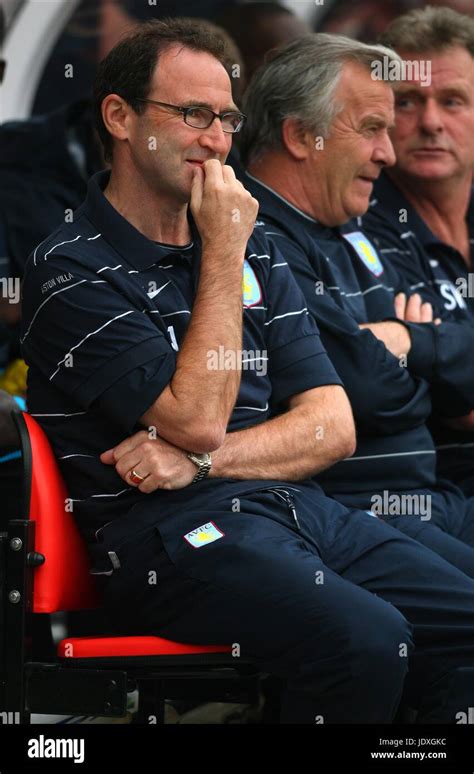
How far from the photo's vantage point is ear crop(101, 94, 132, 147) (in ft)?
9.04

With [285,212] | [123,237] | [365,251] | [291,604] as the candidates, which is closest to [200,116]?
[123,237]

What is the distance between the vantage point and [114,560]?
255cm

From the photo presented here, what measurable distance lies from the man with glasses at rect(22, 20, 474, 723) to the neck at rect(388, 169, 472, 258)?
120 centimetres

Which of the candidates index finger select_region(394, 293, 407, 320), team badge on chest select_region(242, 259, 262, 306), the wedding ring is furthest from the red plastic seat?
index finger select_region(394, 293, 407, 320)

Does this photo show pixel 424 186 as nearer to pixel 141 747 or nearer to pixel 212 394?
pixel 212 394

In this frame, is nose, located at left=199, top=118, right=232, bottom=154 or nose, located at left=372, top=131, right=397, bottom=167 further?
nose, located at left=372, top=131, right=397, bottom=167

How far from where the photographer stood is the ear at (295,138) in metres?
3.35

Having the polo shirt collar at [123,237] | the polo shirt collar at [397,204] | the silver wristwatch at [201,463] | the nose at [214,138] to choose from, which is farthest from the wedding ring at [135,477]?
the polo shirt collar at [397,204]

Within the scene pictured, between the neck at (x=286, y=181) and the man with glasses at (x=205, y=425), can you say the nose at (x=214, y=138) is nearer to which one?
the man with glasses at (x=205, y=425)

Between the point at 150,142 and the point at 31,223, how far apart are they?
4.91 ft

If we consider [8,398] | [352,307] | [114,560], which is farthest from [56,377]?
[352,307]

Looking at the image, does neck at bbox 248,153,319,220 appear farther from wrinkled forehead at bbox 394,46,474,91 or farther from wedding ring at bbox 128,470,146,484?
wedding ring at bbox 128,470,146,484

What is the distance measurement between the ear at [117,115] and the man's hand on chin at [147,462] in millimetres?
665

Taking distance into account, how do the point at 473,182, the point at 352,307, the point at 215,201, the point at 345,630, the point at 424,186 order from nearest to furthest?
the point at 345,630, the point at 215,201, the point at 352,307, the point at 424,186, the point at 473,182
